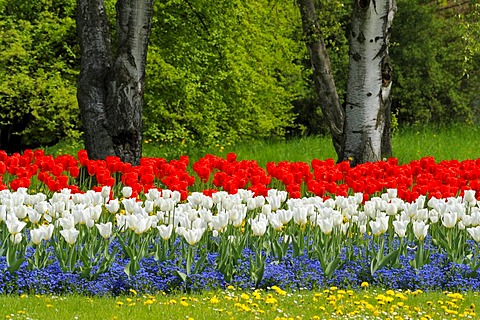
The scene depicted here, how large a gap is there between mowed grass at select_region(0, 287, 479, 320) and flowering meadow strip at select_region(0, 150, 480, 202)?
1691 millimetres

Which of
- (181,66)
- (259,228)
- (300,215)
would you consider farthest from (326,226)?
(181,66)

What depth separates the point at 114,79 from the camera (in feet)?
37.8

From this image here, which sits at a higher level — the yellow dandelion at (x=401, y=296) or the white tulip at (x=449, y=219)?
the white tulip at (x=449, y=219)

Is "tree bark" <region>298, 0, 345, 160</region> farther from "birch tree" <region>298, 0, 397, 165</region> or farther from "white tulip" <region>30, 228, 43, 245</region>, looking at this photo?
"white tulip" <region>30, 228, 43, 245</region>

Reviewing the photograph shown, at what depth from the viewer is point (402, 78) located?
23.0 meters

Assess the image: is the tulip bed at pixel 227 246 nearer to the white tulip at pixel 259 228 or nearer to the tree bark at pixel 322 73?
the white tulip at pixel 259 228

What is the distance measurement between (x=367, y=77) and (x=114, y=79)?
3.59 metres

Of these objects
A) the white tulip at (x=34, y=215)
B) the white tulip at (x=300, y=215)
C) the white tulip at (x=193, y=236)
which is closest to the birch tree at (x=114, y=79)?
the white tulip at (x=34, y=215)

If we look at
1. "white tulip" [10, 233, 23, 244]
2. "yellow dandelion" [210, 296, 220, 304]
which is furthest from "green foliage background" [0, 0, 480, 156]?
"yellow dandelion" [210, 296, 220, 304]

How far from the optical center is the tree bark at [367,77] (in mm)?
12242

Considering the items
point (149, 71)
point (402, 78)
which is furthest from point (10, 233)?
point (402, 78)

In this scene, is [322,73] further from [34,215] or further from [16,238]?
[16,238]

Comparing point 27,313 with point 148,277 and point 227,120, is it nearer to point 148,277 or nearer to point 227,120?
point 148,277

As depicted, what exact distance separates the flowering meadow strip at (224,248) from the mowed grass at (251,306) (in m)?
0.22
